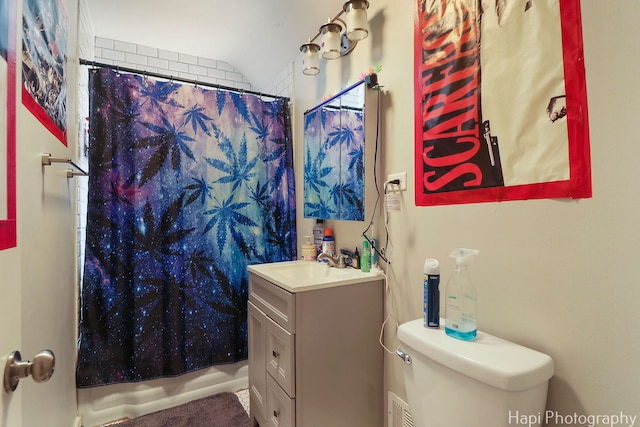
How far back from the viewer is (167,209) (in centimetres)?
188

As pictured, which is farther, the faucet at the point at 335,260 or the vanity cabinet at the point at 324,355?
the faucet at the point at 335,260

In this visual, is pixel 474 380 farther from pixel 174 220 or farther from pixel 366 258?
pixel 174 220

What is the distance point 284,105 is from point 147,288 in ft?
5.11

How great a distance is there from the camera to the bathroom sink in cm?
128

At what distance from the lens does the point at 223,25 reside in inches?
84.4

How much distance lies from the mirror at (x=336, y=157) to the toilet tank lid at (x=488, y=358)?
685mm

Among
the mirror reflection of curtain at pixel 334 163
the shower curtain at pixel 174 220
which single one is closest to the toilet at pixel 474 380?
the mirror reflection of curtain at pixel 334 163

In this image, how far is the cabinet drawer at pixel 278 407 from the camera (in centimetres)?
125

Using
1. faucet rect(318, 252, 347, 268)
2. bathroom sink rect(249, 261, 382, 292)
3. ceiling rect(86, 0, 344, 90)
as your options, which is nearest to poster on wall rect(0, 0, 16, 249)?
bathroom sink rect(249, 261, 382, 292)

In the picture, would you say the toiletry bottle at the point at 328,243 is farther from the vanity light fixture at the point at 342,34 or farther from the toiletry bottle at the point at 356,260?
the vanity light fixture at the point at 342,34

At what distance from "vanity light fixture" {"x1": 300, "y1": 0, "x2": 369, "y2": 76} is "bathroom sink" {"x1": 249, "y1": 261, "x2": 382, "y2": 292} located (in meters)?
1.11

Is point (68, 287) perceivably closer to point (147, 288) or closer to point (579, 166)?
point (147, 288)

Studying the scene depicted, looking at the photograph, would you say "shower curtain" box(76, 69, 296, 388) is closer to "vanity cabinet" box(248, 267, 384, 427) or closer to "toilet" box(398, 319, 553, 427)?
"vanity cabinet" box(248, 267, 384, 427)

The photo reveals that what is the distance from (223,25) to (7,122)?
1924 millimetres
